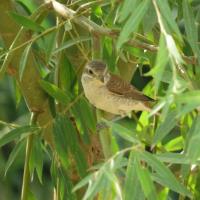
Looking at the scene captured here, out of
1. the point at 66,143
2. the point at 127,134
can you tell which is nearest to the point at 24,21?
the point at 66,143

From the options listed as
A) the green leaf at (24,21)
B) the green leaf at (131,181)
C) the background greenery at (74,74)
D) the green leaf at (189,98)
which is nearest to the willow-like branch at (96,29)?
the background greenery at (74,74)

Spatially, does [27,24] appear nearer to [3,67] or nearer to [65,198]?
[3,67]

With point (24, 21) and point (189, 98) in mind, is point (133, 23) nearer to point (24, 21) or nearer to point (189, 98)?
point (189, 98)

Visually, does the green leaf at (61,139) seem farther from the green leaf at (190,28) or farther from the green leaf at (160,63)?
the green leaf at (160,63)

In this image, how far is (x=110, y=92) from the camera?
284 cm

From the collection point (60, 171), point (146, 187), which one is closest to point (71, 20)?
point (60, 171)

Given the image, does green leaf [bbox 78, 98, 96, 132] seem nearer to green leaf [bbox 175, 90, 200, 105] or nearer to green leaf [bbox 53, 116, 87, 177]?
green leaf [bbox 53, 116, 87, 177]

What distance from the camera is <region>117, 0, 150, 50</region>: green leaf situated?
1823mm

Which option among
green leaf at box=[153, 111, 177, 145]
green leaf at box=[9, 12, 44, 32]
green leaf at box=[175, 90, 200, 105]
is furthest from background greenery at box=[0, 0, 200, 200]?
green leaf at box=[175, 90, 200, 105]

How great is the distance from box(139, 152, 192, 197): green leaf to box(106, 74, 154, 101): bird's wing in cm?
77

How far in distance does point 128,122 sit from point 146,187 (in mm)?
2842

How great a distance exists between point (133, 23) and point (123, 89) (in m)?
0.96

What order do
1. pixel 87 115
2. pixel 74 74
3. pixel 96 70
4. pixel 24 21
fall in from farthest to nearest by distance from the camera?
pixel 96 70, pixel 74 74, pixel 87 115, pixel 24 21

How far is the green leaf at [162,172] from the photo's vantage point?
177 centimetres
